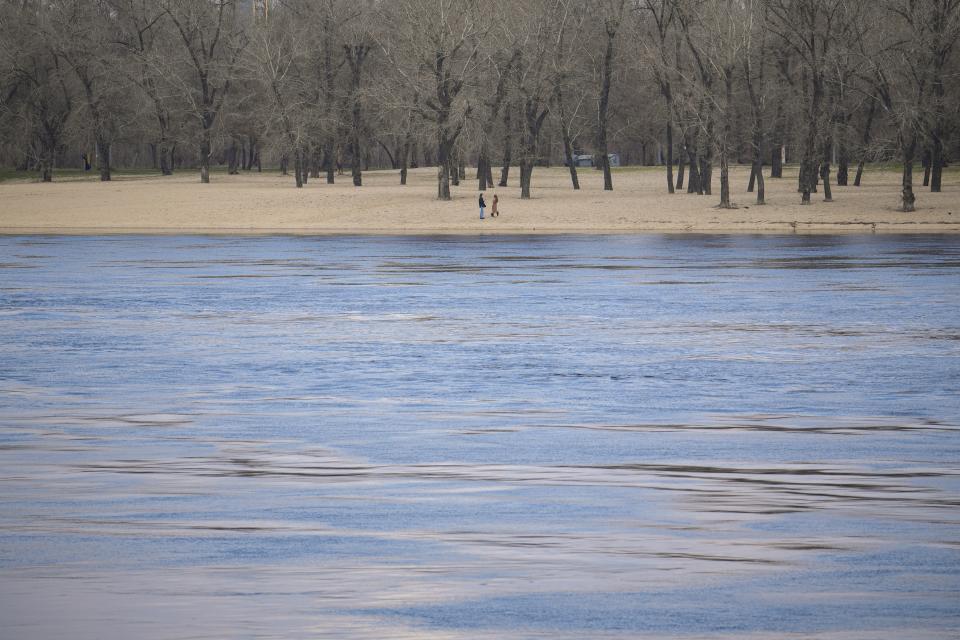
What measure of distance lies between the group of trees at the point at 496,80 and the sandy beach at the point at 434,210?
1859 millimetres

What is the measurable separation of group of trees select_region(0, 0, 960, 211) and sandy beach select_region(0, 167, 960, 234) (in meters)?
1.86

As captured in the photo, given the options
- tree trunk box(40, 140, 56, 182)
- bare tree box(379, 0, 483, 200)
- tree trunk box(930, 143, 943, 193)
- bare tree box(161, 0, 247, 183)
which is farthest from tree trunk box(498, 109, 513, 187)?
tree trunk box(40, 140, 56, 182)

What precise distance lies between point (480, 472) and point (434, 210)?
190ft

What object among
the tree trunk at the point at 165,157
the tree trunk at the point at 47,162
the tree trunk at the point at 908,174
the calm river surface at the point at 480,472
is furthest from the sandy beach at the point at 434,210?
the calm river surface at the point at 480,472

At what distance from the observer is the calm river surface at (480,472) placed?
721 centimetres

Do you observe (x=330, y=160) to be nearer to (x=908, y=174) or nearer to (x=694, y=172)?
(x=694, y=172)

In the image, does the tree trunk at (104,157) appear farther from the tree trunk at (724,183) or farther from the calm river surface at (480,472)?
the calm river surface at (480,472)

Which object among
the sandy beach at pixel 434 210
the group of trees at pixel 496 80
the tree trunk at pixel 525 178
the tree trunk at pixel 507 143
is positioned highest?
the group of trees at pixel 496 80

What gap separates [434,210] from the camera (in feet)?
225

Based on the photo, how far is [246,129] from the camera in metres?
99.1

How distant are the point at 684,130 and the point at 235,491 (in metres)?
60.5

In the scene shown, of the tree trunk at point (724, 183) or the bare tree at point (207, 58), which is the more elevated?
the bare tree at point (207, 58)

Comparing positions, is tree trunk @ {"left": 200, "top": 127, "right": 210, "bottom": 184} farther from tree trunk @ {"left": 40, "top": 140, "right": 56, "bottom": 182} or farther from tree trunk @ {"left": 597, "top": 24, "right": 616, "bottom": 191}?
tree trunk @ {"left": 597, "top": 24, "right": 616, "bottom": 191}

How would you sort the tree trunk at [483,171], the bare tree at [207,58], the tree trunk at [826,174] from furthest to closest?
1. the bare tree at [207,58]
2. the tree trunk at [483,171]
3. the tree trunk at [826,174]
